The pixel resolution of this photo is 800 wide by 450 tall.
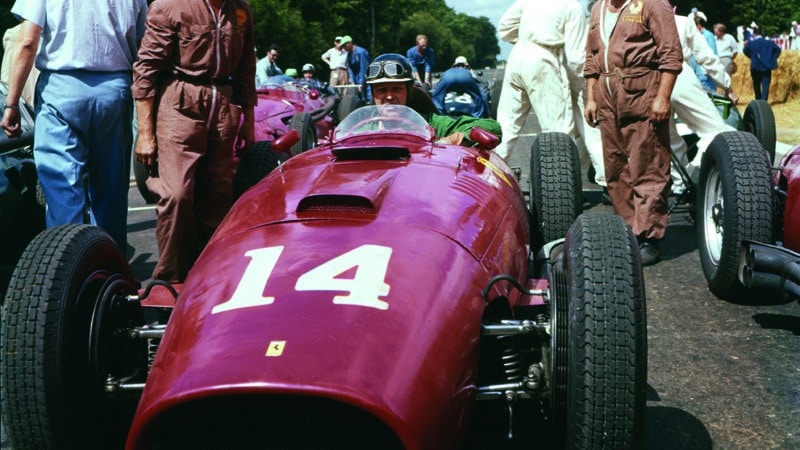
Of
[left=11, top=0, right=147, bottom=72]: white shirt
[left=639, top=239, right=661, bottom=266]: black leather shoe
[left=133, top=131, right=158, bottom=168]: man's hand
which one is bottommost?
[left=639, top=239, right=661, bottom=266]: black leather shoe

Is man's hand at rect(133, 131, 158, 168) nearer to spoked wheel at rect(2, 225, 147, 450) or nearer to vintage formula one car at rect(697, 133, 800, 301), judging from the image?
spoked wheel at rect(2, 225, 147, 450)

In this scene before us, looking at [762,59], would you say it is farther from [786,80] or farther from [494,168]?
[494,168]

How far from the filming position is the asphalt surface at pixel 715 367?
3492mm

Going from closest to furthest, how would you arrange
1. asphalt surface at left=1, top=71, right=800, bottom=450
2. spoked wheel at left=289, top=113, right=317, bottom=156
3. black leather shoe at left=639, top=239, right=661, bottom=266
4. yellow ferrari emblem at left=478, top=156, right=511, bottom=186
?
1. asphalt surface at left=1, top=71, right=800, bottom=450
2. yellow ferrari emblem at left=478, top=156, right=511, bottom=186
3. black leather shoe at left=639, top=239, right=661, bottom=266
4. spoked wheel at left=289, top=113, right=317, bottom=156

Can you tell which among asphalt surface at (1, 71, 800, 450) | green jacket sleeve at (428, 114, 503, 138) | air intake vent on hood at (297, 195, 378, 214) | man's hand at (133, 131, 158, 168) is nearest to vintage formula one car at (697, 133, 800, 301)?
asphalt surface at (1, 71, 800, 450)

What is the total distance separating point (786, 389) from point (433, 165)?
1.79m

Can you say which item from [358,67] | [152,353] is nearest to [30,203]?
[152,353]

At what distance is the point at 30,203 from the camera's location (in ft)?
18.7

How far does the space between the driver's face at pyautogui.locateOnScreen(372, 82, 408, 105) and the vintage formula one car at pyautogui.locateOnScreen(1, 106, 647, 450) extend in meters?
A: 1.86

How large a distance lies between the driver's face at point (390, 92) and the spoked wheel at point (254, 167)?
726 millimetres

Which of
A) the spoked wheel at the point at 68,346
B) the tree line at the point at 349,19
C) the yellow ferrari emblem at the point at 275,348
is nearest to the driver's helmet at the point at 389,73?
the spoked wheel at the point at 68,346

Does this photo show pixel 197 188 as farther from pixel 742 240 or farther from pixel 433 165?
pixel 742 240

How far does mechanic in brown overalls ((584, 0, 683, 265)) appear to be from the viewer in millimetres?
5895

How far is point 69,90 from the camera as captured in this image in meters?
4.98
